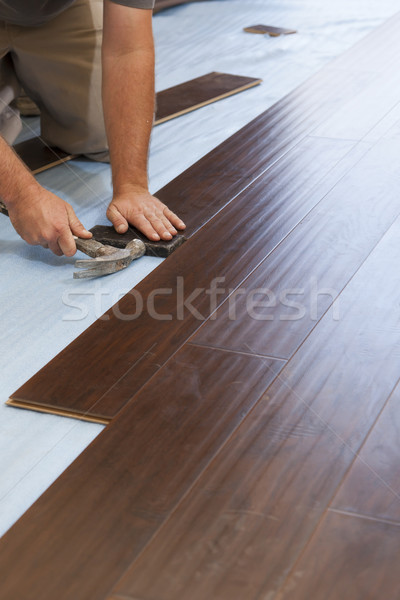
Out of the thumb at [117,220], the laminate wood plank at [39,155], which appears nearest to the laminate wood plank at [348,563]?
the thumb at [117,220]

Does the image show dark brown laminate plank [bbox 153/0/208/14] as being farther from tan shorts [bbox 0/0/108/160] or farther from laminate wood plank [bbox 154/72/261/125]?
tan shorts [bbox 0/0/108/160]

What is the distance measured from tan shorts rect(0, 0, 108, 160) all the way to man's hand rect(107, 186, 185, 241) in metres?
0.77

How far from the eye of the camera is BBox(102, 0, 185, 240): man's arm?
2424 millimetres

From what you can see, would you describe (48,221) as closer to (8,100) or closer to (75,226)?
(75,226)

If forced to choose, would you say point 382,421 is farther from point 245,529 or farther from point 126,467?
point 126,467

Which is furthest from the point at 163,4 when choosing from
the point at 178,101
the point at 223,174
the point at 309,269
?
the point at 309,269

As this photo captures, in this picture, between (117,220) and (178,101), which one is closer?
(117,220)

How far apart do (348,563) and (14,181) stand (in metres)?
1.52

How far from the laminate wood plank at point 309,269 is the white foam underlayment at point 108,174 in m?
0.39

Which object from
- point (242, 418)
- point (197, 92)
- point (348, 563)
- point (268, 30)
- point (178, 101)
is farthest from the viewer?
point (268, 30)

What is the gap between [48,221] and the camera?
7.00 feet

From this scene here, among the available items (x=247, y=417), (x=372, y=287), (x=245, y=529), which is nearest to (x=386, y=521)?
(x=245, y=529)

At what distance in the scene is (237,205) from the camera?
2490mm

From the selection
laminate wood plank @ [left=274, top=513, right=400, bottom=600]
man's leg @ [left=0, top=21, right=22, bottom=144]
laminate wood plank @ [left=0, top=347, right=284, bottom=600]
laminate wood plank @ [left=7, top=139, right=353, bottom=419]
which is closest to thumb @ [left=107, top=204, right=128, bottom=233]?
laminate wood plank @ [left=7, top=139, right=353, bottom=419]
